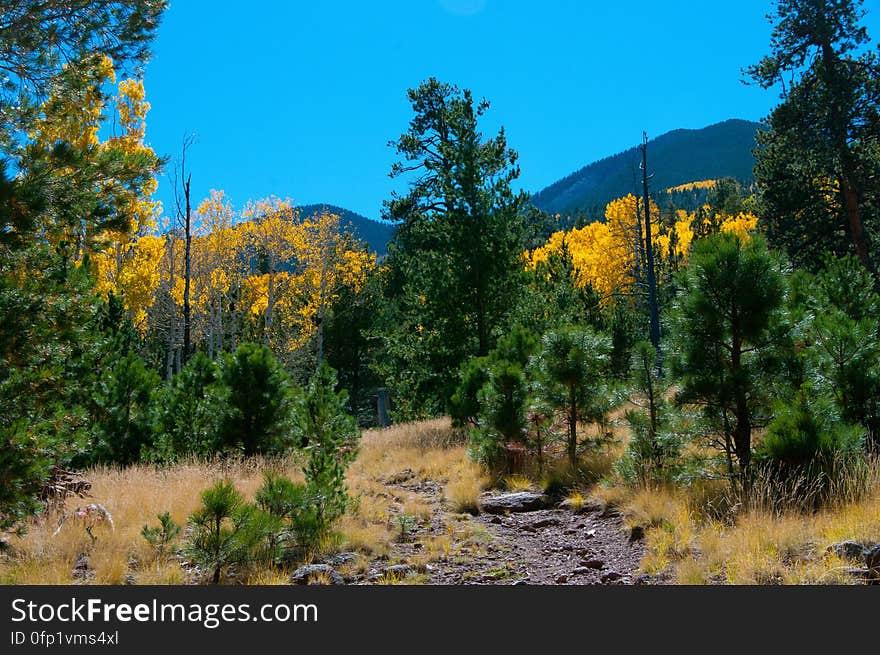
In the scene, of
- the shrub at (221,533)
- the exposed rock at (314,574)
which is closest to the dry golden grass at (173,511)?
the exposed rock at (314,574)

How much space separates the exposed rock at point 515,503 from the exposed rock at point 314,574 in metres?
2.88

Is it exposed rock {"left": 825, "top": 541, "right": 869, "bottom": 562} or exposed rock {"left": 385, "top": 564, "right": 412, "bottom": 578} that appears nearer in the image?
exposed rock {"left": 825, "top": 541, "right": 869, "bottom": 562}

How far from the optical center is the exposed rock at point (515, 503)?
24.1 feet

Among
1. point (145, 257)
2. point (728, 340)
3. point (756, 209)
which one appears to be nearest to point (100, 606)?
point (728, 340)

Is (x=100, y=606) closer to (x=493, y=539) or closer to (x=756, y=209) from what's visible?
(x=493, y=539)

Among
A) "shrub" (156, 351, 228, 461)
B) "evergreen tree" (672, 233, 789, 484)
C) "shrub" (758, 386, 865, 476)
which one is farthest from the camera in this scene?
"shrub" (156, 351, 228, 461)

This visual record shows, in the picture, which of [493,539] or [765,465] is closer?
[765,465]

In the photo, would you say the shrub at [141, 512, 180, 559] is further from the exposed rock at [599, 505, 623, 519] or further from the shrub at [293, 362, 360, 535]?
the exposed rock at [599, 505, 623, 519]

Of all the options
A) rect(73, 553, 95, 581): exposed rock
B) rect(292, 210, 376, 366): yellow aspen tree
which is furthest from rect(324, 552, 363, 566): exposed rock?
rect(292, 210, 376, 366): yellow aspen tree

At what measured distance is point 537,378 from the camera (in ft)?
28.4

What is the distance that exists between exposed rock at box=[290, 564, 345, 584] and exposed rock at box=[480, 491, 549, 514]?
9.45 feet

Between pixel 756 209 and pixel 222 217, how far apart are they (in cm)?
2263

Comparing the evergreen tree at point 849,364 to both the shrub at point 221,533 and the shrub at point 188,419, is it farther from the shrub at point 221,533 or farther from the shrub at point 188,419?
the shrub at point 188,419

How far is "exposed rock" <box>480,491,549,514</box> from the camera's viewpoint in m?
7.36
